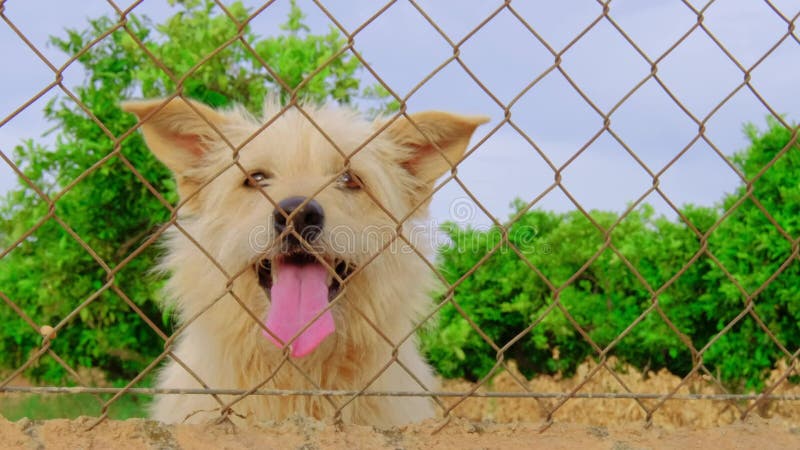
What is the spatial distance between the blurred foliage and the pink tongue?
3.11 metres

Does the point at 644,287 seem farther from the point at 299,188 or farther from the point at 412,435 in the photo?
the point at 412,435

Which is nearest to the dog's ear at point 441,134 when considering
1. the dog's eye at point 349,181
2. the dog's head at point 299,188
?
the dog's head at point 299,188

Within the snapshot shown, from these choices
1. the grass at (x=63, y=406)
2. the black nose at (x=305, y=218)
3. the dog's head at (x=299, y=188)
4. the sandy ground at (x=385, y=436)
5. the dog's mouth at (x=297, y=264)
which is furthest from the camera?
the grass at (x=63, y=406)

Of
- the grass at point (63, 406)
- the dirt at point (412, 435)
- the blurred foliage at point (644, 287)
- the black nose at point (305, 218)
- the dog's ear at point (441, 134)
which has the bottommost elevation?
the blurred foliage at point (644, 287)

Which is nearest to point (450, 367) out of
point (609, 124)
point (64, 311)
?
point (64, 311)

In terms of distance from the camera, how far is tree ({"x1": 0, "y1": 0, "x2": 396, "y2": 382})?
20.1 feet

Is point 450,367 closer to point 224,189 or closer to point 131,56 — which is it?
point 131,56

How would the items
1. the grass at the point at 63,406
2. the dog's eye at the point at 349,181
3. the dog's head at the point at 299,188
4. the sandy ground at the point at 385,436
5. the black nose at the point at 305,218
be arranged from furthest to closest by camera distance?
the grass at the point at 63,406 → the dog's eye at the point at 349,181 → the dog's head at the point at 299,188 → the black nose at the point at 305,218 → the sandy ground at the point at 385,436

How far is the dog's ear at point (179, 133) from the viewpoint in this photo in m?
3.35

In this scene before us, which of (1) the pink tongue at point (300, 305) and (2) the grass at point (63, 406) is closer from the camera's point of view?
(1) the pink tongue at point (300, 305)

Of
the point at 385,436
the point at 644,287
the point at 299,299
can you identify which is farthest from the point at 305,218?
the point at 644,287

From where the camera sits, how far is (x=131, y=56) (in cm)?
652

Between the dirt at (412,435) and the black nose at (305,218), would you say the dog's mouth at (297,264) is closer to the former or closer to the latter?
the black nose at (305,218)

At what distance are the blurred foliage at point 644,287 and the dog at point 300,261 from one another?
2.76 metres
